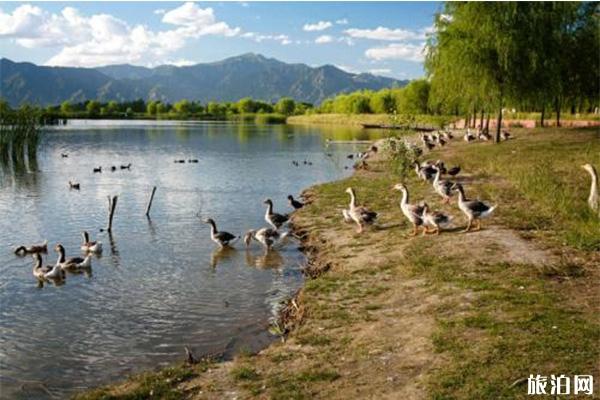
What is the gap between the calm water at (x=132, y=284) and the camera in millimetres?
12922

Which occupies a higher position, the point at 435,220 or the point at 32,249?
the point at 435,220

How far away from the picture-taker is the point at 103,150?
7569 centimetres

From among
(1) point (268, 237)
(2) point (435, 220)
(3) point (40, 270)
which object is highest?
(2) point (435, 220)

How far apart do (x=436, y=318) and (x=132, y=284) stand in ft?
35.5

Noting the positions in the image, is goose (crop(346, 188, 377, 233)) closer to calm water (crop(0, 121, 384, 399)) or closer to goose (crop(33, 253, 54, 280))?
calm water (crop(0, 121, 384, 399))

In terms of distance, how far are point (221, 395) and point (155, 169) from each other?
45974mm

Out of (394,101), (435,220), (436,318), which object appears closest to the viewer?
(436,318)

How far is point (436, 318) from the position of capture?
1179 cm

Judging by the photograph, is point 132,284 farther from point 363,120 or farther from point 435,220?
point 363,120

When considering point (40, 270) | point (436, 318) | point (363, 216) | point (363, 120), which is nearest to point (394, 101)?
point (363, 120)

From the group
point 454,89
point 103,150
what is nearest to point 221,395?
point 454,89

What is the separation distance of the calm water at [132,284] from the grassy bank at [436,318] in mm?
1729

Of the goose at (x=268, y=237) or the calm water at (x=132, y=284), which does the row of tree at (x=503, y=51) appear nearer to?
the calm water at (x=132, y=284)

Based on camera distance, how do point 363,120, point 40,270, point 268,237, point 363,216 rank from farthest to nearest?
point 363,120
point 268,237
point 363,216
point 40,270
